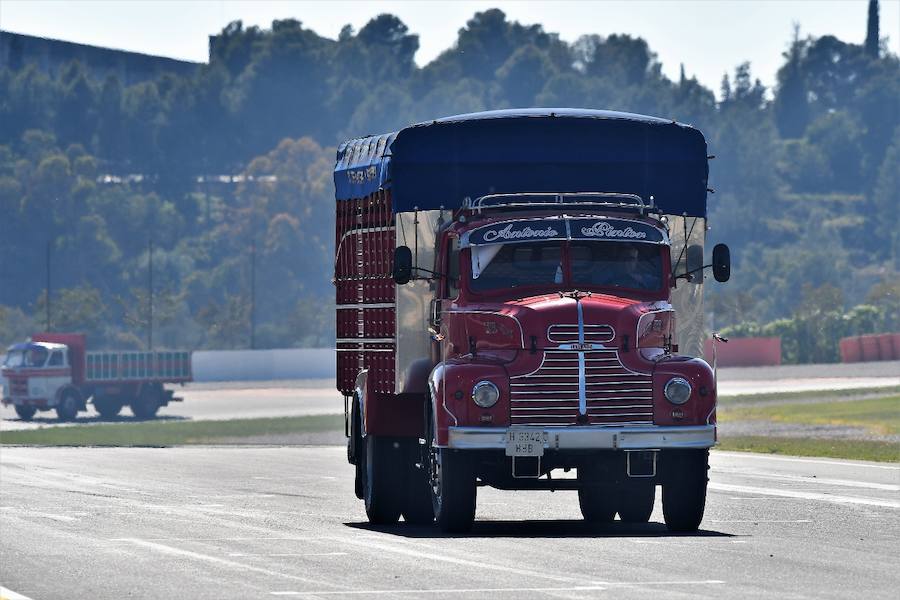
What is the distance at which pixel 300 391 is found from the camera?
93.9 m

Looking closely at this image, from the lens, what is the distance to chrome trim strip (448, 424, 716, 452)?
18.5 metres

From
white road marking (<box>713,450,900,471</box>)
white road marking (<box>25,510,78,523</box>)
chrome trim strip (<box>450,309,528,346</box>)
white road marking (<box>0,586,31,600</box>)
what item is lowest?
white road marking (<box>713,450,900,471</box>)

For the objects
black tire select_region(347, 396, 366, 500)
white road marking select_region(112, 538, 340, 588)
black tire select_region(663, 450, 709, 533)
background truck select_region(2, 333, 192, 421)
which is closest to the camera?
white road marking select_region(112, 538, 340, 588)

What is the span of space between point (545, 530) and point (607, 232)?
2.94 meters

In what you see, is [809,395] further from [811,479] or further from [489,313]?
[489,313]

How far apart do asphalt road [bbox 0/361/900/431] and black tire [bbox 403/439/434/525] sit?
45.1 m

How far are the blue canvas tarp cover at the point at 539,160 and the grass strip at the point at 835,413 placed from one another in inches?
1140

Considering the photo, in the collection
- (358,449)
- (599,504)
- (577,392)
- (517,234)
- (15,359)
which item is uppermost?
(517,234)

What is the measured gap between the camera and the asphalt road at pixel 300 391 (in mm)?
72938

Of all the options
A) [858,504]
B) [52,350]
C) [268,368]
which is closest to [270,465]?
[858,504]

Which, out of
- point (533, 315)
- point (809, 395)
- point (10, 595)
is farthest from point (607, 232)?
point (809, 395)

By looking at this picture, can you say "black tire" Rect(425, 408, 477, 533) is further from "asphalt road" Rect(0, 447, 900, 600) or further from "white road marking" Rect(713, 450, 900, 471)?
"white road marking" Rect(713, 450, 900, 471)

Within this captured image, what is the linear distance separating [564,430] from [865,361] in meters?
78.8

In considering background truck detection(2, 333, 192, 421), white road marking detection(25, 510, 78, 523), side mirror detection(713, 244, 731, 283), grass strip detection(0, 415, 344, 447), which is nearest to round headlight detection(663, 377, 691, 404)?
side mirror detection(713, 244, 731, 283)
